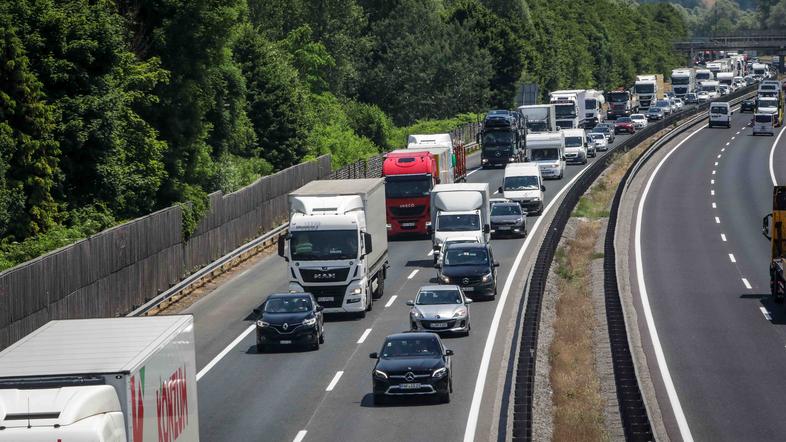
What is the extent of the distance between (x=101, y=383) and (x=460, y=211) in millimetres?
37241

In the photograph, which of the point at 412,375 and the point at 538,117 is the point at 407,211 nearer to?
the point at 412,375

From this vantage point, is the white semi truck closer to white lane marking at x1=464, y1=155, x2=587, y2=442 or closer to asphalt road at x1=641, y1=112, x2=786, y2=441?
asphalt road at x1=641, y1=112, x2=786, y2=441

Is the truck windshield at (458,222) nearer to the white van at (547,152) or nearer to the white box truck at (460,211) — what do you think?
the white box truck at (460,211)

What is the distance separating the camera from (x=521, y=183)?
214 feet

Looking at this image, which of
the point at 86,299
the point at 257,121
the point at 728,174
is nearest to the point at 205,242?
the point at 86,299

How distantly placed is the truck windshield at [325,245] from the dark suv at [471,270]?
14.5 feet

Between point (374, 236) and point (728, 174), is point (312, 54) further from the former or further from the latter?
point (374, 236)

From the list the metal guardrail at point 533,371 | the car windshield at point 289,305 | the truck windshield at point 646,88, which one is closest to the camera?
the metal guardrail at point 533,371

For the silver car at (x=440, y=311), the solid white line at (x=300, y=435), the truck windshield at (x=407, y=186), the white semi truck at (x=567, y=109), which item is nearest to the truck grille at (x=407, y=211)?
the truck windshield at (x=407, y=186)

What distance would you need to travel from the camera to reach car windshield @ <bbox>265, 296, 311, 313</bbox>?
116 feet

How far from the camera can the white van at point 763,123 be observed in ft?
371

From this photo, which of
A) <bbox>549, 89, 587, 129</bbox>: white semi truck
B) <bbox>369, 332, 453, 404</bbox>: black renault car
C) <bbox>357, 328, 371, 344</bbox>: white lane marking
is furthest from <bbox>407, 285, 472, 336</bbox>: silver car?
<bbox>549, 89, 587, 129</bbox>: white semi truck

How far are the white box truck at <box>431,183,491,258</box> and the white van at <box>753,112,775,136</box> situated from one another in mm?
68352

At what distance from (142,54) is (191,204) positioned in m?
8.09
